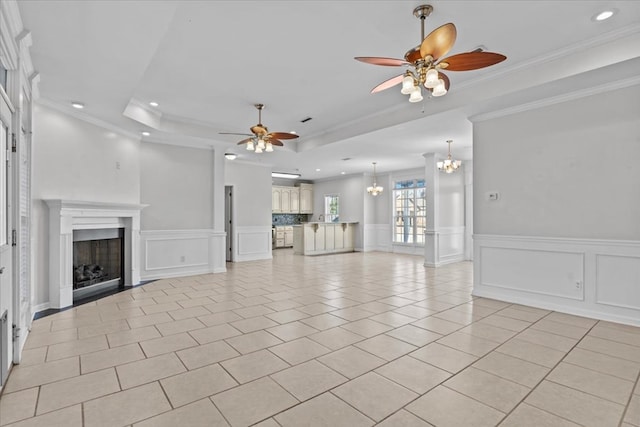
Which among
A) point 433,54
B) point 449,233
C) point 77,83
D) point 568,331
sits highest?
point 77,83

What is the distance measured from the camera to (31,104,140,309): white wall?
13.0 ft

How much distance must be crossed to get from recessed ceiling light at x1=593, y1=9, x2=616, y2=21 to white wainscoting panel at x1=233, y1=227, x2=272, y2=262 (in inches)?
292

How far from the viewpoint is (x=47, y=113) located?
4051mm

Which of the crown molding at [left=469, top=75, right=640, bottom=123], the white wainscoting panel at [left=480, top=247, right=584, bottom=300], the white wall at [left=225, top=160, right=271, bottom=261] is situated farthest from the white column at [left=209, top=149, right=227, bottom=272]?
the white wainscoting panel at [left=480, top=247, right=584, bottom=300]

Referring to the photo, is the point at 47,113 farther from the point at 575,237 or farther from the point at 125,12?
the point at 575,237

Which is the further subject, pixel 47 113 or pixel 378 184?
pixel 378 184

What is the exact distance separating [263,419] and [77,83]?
3929mm

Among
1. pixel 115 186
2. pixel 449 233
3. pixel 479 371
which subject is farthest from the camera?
pixel 449 233

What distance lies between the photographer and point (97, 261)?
16.8 ft

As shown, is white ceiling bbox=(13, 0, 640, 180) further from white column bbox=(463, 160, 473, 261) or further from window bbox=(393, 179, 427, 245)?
window bbox=(393, 179, 427, 245)

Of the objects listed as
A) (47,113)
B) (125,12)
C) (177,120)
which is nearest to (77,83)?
(47,113)

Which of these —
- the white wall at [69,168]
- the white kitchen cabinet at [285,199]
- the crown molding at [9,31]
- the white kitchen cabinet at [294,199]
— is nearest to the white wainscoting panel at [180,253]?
the white wall at [69,168]

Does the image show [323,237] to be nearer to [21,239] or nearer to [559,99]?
[559,99]

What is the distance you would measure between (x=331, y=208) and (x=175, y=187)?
6.80m
